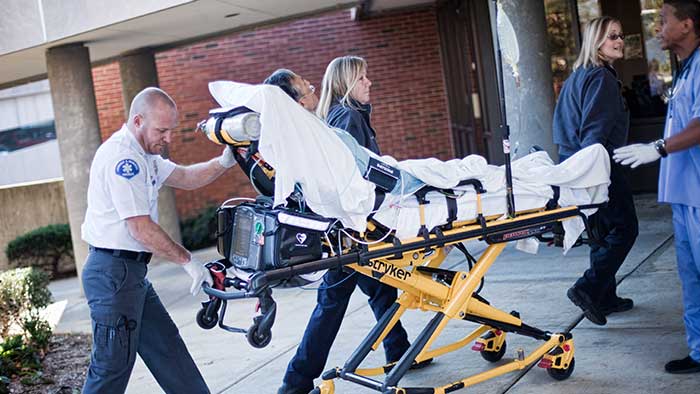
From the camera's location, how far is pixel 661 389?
4.85 meters

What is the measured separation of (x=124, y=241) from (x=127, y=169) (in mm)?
367

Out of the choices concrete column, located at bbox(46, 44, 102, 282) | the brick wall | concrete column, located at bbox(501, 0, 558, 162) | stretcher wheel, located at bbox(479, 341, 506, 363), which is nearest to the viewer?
stretcher wheel, located at bbox(479, 341, 506, 363)

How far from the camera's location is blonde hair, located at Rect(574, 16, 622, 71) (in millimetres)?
5891

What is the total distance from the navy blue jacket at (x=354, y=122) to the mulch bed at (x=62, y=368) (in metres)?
2.97

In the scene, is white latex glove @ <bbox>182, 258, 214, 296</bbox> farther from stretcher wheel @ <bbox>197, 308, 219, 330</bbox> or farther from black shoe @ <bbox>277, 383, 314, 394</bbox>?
black shoe @ <bbox>277, 383, 314, 394</bbox>

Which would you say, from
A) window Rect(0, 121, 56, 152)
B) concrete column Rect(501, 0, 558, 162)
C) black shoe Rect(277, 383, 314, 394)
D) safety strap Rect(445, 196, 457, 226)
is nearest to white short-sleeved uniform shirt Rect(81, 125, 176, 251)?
black shoe Rect(277, 383, 314, 394)

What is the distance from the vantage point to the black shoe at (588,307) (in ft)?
19.6

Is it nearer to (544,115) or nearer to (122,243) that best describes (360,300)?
(544,115)

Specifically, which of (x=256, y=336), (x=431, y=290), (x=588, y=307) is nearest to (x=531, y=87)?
(x=588, y=307)

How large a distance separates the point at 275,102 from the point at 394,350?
2.04 meters

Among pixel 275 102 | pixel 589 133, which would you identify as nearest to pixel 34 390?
pixel 275 102

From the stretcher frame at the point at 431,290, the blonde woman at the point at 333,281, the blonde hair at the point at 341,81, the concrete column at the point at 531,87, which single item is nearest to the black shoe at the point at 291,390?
the blonde woman at the point at 333,281

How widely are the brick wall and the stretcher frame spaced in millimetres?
11620

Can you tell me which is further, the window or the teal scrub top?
the window
